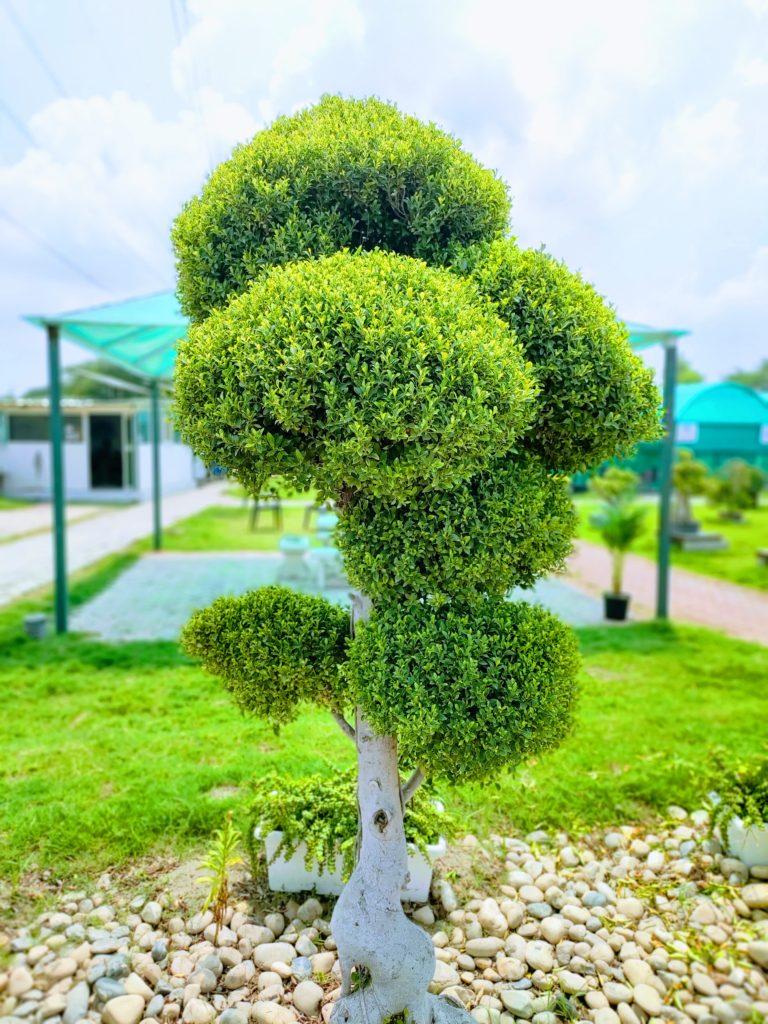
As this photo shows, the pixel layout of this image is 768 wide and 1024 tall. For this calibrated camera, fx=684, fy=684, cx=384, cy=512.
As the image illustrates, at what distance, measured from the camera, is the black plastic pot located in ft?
23.3

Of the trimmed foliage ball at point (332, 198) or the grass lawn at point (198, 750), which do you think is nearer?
the trimmed foliage ball at point (332, 198)

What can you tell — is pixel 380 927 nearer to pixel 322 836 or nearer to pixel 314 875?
pixel 322 836

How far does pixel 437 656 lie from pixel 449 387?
2.34 feet

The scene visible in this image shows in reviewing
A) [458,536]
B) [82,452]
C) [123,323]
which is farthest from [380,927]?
[82,452]

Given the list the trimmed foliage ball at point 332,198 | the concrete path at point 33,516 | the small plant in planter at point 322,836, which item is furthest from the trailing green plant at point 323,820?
the concrete path at point 33,516

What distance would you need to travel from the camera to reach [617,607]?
713cm

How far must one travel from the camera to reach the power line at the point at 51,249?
6214 millimetres

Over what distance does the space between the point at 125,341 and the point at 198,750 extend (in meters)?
4.53

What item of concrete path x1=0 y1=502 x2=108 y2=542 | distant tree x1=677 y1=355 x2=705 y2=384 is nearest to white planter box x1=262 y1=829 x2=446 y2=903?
concrete path x1=0 y1=502 x2=108 y2=542

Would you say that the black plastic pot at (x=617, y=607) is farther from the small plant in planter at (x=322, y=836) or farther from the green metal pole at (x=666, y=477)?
the small plant in planter at (x=322, y=836)

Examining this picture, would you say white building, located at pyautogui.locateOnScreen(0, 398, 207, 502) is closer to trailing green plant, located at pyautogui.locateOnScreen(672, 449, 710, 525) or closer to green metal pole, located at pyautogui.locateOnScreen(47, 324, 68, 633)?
green metal pole, located at pyautogui.locateOnScreen(47, 324, 68, 633)

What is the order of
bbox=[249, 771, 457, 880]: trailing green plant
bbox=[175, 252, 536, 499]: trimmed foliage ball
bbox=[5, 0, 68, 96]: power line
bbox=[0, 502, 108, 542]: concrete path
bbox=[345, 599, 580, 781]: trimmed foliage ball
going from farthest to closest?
bbox=[0, 502, 108, 542]: concrete path < bbox=[5, 0, 68, 96]: power line < bbox=[249, 771, 457, 880]: trailing green plant < bbox=[345, 599, 580, 781]: trimmed foliage ball < bbox=[175, 252, 536, 499]: trimmed foliage ball

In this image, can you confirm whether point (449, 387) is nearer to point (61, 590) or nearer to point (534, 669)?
point (534, 669)

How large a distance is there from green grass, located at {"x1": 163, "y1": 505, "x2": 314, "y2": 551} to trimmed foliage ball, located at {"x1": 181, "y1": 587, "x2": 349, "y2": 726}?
9685 millimetres
